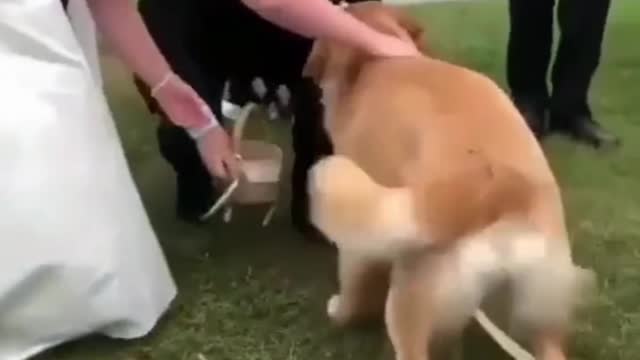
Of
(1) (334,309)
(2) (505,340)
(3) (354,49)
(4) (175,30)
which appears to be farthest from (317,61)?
(2) (505,340)

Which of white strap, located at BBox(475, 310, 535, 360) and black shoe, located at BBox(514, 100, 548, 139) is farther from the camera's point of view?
black shoe, located at BBox(514, 100, 548, 139)

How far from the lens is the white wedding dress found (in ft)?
4.87

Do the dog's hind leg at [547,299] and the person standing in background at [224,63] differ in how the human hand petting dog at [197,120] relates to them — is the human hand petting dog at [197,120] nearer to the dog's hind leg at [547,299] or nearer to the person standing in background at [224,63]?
the person standing in background at [224,63]

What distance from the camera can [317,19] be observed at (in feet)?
5.06

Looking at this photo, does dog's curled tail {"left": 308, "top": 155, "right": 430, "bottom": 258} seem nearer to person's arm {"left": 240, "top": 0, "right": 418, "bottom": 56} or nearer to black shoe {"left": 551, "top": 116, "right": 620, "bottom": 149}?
person's arm {"left": 240, "top": 0, "right": 418, "bottom": 56}

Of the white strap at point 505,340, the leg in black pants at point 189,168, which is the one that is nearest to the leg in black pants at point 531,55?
the leg in black pants at point 189,168

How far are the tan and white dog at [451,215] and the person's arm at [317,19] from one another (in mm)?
105

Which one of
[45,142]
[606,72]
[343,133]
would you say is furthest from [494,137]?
[606,72]

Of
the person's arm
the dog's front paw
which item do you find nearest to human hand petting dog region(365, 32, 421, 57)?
the person's arm

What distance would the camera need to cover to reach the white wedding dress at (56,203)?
1.48m

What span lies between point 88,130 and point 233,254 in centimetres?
39

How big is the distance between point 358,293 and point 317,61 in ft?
1.27

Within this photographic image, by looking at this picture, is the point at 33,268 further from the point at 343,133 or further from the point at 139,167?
the point at 139,167

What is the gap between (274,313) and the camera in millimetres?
1651
